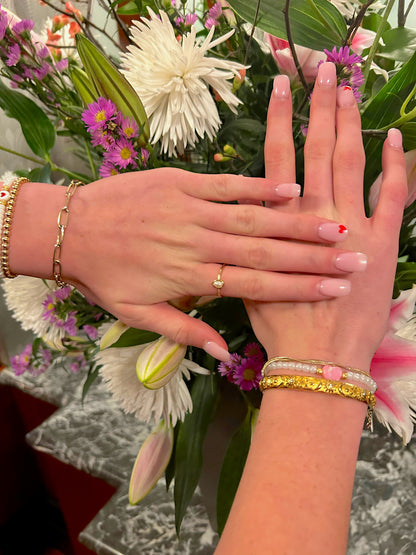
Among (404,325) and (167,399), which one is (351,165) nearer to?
(404,325)

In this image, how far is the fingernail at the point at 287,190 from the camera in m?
0.39

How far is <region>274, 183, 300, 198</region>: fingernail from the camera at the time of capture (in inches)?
15.5

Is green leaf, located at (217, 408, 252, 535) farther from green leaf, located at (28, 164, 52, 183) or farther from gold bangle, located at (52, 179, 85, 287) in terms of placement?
green leaf, located at (28, 164, 52, 183)

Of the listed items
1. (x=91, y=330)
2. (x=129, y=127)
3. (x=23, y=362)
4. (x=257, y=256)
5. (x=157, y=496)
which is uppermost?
(x=129, y=127)

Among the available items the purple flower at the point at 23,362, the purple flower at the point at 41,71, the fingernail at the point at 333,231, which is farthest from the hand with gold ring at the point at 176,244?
the purple flower at the point at 23,362

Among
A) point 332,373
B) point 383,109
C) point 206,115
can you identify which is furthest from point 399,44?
point 332,373

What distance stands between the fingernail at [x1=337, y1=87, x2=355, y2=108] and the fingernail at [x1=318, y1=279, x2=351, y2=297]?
5.6 inches

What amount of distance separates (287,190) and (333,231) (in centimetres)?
5

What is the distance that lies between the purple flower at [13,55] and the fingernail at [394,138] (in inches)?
12.6

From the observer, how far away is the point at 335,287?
0.39 meters

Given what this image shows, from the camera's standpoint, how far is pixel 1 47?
43 cm

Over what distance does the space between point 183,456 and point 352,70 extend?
0.38m

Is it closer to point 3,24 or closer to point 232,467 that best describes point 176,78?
point 3,24

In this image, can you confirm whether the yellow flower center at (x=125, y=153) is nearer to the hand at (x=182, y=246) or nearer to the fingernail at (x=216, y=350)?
the hand at (x=182, y=246)
